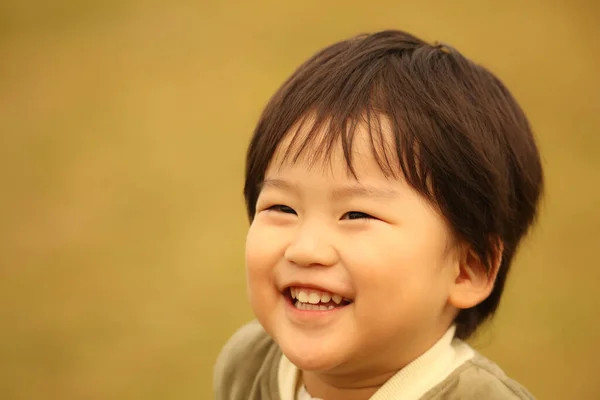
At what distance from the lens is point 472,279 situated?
3.15 feet

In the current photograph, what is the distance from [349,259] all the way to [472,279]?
195 millimetres

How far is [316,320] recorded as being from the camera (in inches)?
34.6

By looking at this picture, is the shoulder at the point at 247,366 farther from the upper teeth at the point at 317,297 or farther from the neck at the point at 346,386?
the upper teeth at the point at 317,297

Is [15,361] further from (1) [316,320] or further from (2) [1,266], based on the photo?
(1) [316,320]

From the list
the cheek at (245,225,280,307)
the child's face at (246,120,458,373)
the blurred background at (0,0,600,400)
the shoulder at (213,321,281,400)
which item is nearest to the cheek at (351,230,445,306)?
the child's face at (246,120,458,373)

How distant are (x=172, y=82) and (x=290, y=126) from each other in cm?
201

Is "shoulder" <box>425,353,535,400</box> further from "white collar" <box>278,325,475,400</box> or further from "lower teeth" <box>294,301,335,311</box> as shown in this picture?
"lower teeth" <box>294,301,335,311</box>

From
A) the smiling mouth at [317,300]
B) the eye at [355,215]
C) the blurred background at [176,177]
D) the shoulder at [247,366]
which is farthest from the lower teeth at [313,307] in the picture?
the blurred background at [176,177]

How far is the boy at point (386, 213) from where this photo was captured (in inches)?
34.0

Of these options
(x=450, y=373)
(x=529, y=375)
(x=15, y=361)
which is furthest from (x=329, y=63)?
(x=15, y=361)

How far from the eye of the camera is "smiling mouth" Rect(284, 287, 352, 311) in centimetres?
88

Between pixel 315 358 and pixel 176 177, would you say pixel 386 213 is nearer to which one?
pixel 315 358

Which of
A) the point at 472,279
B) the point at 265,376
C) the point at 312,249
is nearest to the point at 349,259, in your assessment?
the point at 312,249

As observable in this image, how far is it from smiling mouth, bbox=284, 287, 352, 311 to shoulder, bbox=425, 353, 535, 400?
0.16m
